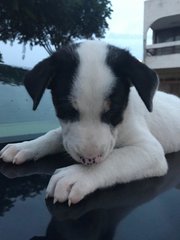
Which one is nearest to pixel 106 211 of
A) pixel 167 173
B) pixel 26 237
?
pixel 26 237

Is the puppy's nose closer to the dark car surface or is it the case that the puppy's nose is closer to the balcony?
the dark car surface

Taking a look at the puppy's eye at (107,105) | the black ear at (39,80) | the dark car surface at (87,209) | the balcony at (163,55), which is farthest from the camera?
the balcony at (163,55)

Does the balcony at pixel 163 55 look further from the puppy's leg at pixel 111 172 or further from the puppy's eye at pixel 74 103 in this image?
the puppy's eye at pixel 74 103

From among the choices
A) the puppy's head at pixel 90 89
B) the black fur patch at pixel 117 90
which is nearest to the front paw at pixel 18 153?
the puppy's head at pixel 90 89

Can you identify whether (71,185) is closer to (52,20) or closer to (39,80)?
(39,80)

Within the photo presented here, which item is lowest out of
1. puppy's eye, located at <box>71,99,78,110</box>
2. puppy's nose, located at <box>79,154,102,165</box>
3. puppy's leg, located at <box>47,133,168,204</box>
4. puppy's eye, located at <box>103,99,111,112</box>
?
puppy's leg, located at <box>47,133,168,204</box>

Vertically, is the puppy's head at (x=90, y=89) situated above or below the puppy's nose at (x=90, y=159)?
above

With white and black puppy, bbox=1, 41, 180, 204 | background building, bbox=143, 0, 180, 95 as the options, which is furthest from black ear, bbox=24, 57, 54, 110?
background building, bbox=143, 0, 180, 95
